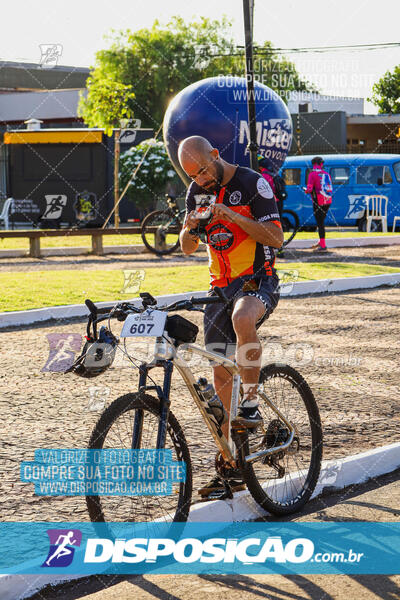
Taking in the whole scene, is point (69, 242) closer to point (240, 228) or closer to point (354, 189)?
point (354, 189)

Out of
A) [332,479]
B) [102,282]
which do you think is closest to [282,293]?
[102,282]

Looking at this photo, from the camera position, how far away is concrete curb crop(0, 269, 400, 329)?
35.1 ft

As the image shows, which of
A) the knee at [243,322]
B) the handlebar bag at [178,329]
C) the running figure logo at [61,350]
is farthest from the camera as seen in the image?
the running figure logo at [61,350]

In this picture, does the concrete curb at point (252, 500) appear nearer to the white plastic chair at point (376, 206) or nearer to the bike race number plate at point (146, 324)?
the bike race number plate at point (146, 324)

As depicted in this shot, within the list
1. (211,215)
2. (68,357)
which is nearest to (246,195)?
(211,215)

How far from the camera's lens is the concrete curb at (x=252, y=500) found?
360cm

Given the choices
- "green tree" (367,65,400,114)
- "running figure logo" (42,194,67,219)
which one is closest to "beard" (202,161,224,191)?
"running figure logo" (42,194,67,219)

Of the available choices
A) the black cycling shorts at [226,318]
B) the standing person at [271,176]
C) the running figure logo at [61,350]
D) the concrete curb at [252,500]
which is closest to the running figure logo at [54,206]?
the standing person at [271,176]

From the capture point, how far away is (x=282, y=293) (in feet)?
42.9

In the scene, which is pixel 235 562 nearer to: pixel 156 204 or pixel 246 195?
pixel 246 195

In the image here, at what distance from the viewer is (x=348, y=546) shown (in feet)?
13.6

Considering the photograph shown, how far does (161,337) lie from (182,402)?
2943 millimetres

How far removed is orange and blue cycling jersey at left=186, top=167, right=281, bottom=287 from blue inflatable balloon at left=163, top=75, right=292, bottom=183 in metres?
12.5

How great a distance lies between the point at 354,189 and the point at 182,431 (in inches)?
1015
